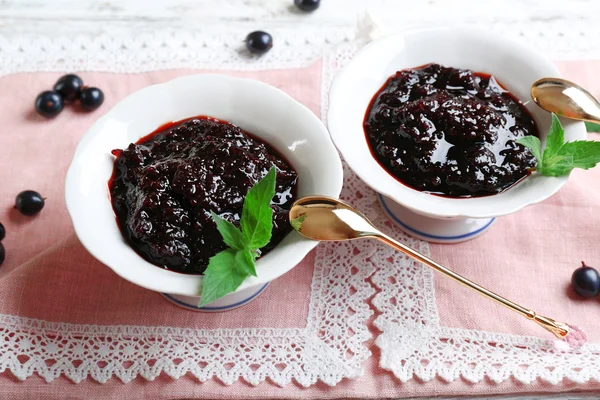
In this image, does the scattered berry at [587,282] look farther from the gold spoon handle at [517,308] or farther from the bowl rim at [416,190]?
the bowl rim at [416,190]

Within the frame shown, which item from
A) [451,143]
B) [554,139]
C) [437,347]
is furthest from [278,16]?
[437,347]

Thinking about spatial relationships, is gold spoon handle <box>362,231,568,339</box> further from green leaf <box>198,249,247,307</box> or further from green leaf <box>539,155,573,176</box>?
green leaf <box>198,249,247,307</box>

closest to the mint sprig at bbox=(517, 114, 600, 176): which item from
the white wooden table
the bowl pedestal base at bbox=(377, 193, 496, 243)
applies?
the bowl pedestal base at bbox=(377, 193, 496, 243)

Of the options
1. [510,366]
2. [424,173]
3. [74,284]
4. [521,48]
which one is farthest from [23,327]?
[521,48]

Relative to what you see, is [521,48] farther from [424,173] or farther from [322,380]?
[322,380]

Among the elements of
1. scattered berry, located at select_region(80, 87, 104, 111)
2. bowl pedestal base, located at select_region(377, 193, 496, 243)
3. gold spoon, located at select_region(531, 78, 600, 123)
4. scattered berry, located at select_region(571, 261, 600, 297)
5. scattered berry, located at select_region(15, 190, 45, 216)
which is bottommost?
scattered berry, located at select_region(571, 261, 600, 297)

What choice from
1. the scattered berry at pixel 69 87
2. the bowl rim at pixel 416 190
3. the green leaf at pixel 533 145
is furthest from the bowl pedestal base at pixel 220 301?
the scattered berry at pixel 69 87

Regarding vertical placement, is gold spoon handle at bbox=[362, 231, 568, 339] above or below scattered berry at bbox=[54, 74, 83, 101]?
below
